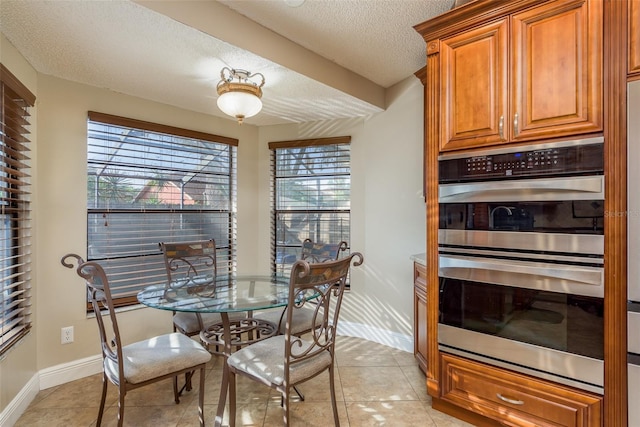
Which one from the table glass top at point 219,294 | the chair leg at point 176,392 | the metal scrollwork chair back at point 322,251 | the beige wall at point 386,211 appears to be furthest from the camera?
the beige wall at point 386,211

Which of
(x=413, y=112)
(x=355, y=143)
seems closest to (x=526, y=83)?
(x=413, y=112)

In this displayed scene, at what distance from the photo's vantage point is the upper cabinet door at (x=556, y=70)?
155 centimetres

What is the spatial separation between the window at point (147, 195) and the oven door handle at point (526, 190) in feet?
7.97

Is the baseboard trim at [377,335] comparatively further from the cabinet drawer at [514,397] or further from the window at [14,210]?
the window at [14,210]

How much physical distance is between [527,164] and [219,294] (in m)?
1.97

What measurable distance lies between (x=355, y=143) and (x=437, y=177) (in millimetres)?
1587

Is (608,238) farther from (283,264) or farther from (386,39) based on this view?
(283,264)

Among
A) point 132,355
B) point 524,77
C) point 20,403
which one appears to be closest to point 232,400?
point 132,355

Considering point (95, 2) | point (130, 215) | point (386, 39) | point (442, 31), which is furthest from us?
point (130, 215)

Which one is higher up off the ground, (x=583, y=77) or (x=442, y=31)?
(x=442, y=31)

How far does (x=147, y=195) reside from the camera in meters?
3.02

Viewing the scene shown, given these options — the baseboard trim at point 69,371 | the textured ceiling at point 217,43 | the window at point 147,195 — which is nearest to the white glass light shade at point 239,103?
the textured ceiling at point 217,43

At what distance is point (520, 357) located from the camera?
1.74m

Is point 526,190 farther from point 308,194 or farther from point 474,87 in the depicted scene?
point 308,194
